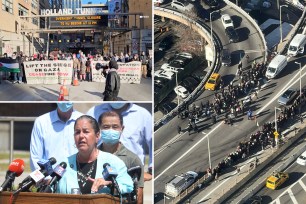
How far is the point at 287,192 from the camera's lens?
434 inches

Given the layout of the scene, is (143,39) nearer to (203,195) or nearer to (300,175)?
(203,195)

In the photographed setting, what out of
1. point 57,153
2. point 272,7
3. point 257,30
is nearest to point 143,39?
point 57,153

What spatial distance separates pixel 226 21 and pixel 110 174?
21.4 ft

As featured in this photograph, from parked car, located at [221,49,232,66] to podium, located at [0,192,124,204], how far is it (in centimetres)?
501

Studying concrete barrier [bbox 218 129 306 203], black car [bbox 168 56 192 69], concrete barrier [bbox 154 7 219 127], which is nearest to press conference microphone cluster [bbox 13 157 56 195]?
concrete barrier [bbox 154 7 219 127]

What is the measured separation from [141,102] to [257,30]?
5.50 metres

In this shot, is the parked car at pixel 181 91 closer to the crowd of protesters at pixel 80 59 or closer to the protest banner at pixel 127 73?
the crowd of protesters at pixel 80 59

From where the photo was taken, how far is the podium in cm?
823

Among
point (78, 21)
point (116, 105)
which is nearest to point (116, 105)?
point (116, 105)

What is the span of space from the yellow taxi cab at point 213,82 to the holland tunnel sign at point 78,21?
356cm

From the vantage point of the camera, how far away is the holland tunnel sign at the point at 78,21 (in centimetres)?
913

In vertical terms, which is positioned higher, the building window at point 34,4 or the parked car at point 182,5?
the parked car at point 182,5

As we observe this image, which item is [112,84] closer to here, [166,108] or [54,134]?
[54,134]

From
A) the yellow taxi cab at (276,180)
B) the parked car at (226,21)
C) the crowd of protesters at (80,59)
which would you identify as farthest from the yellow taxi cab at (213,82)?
the crowd of protesters at (80,59)
